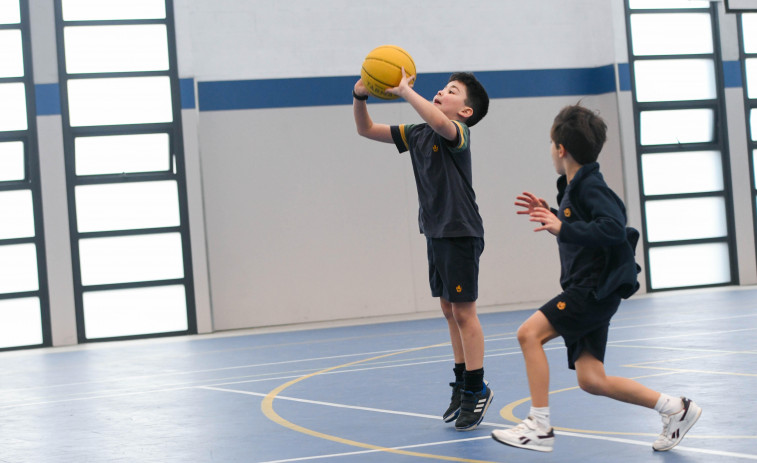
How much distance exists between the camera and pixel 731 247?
12.4 metres

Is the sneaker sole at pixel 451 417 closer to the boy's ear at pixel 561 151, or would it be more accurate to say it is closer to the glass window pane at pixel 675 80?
the boy's ear at pixel 561 151

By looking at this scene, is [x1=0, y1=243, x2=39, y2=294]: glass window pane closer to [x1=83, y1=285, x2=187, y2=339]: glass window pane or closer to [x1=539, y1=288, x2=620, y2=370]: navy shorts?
[x1=83, y1=285, x2=187, y2=339]: glass window pane

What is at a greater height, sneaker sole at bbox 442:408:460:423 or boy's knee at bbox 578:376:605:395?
boy's knee at bbox 578:376:605:395

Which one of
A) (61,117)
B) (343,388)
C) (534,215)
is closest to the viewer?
(534,215)

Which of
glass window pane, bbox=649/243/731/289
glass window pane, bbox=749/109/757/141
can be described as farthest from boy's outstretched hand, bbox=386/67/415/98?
glass window pane, bbox=749/109/757/141

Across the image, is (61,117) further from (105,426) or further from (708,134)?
(708,134)

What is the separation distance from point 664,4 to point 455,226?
9542 millimetres

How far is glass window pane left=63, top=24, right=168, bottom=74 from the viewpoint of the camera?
1049cm

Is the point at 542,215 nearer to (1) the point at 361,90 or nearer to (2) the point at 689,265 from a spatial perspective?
(1) the point at 361,90

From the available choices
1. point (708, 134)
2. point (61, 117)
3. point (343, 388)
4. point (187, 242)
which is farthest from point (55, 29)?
point (708, 134)

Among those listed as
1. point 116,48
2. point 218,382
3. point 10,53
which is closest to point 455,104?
point 218,382

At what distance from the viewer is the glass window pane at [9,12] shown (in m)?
10.3

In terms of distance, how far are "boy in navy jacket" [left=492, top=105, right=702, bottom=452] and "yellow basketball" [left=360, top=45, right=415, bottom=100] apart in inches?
37.1

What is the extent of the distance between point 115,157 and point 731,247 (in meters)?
7.99
